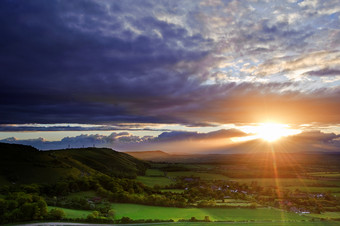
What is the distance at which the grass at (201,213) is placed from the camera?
85.4 metres

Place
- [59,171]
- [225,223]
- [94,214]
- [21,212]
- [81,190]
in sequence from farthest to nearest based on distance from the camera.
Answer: [59,171] → [81,190] → [225,223] → [94,214] → [21,212]

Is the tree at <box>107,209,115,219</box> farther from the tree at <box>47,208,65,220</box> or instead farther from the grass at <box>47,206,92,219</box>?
the tree at <box>47,208,65,220</box>

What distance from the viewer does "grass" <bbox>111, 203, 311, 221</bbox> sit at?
85.4m

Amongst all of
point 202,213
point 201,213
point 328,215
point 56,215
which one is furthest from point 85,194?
point 328,215

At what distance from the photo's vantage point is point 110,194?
10719 cm

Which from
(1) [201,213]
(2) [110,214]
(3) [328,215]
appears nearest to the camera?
(2) [110,214]

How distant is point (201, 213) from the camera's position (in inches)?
3664

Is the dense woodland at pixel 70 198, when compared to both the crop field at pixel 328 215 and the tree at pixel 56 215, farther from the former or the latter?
the crop field at pixel 328 215

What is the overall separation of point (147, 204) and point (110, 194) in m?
17.0

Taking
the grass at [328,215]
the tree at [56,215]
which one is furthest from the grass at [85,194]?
the grass at [328,215]

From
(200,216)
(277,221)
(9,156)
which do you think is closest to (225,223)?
(200,216)

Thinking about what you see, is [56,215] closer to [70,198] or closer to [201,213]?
[70,198]

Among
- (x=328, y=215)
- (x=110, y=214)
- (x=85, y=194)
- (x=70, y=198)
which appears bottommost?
(x=328, y=215)

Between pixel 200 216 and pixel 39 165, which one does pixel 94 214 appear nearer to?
pixel 200 216
